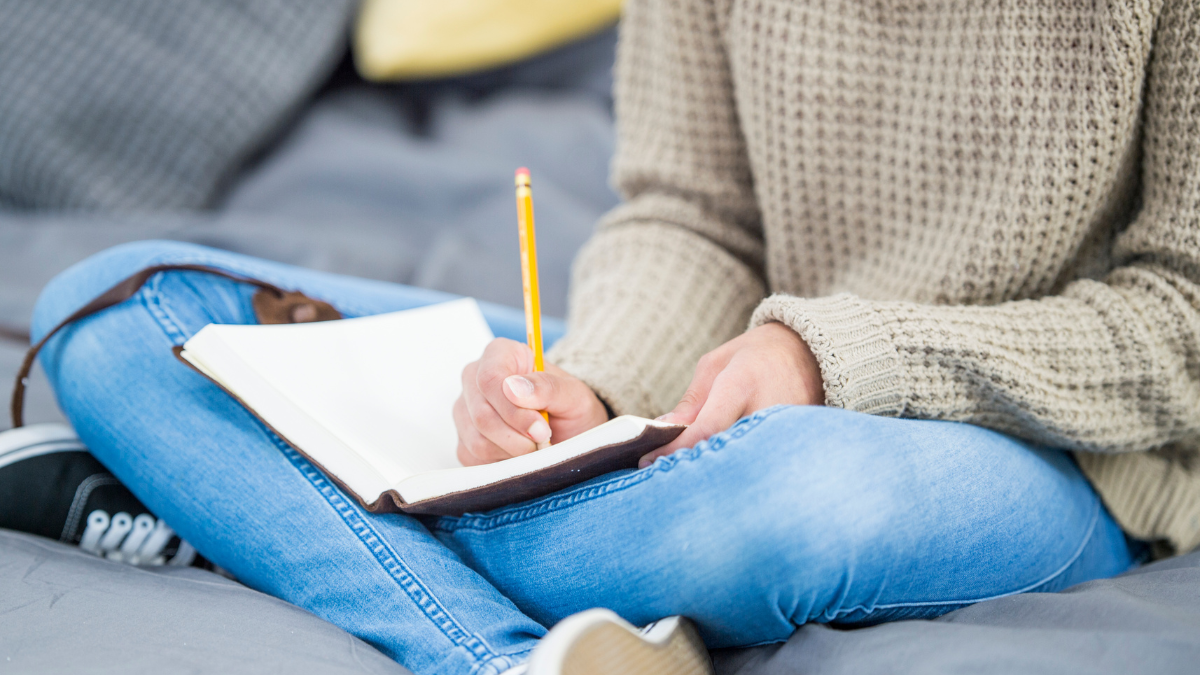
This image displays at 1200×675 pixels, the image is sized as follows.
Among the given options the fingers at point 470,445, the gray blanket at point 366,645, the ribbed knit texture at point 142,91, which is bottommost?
the gray blanket at point 366,645

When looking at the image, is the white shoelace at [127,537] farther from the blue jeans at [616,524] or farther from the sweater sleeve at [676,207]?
the sweater sleeve at [676,207]

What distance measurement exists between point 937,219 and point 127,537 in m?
0.72

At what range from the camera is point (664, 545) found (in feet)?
1.42

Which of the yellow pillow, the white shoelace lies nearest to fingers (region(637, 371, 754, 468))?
the white shoelace

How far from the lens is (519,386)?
498mm

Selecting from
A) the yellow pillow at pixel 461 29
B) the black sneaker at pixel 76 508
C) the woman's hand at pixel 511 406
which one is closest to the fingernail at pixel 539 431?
the woman's hand at pixel 511 406

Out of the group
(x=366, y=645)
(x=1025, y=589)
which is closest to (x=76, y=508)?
(x=366, y=645)

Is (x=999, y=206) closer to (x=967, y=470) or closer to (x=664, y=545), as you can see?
(x=967, y=470)

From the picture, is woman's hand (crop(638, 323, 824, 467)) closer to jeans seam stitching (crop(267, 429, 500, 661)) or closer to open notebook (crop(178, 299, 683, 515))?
open notebook (crop(178, 299, 683, 515))

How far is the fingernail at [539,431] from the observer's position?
507 mm

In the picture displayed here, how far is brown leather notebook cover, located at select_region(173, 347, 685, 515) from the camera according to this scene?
447 mm

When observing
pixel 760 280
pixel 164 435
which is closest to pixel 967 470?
pixel 760 280

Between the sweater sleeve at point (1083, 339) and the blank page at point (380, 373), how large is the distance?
0.26 m

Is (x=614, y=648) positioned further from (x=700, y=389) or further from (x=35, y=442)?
(x=35, y=442)
